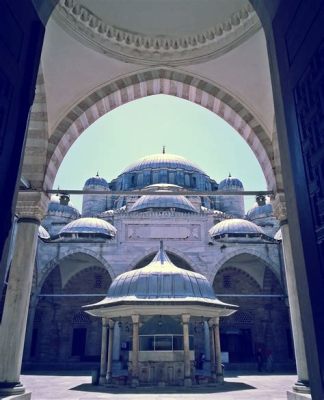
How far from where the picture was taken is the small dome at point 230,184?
31156 millimetres

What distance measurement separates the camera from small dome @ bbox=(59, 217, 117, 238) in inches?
867

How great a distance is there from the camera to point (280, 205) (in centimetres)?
610

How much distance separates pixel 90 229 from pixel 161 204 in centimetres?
481

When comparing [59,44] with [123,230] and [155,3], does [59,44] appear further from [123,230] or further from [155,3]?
[123,230]

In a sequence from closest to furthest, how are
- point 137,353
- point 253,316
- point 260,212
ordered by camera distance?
point 137,353 → point 253,316 → point 260,212

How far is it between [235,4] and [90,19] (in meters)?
2.39

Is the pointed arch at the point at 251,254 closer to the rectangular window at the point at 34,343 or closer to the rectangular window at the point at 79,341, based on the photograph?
the rectangular window at the point at 79,341

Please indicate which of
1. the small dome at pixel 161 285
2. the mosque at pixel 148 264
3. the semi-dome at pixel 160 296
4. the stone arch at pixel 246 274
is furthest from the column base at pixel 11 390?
the stone arch at pixel 246 274

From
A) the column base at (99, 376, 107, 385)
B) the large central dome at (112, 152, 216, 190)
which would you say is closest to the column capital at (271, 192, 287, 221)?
the column base at (99, 376, 107, 385)

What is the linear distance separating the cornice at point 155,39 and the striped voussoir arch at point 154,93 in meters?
0.32

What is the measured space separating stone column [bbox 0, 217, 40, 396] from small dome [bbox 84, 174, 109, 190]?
994 inches

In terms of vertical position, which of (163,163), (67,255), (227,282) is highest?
(163,163)

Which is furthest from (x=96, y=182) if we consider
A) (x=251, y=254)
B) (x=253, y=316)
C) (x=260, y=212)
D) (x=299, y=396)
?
Answer: (x=299, y=396)

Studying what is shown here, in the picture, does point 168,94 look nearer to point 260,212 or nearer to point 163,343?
point 163,343
